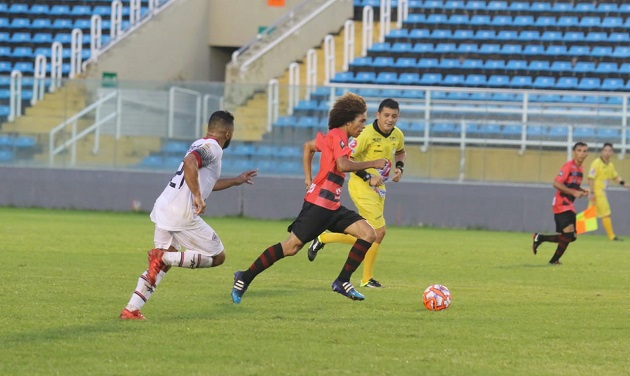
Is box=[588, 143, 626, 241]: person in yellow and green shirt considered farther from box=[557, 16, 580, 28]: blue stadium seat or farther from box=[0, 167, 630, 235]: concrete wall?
box=[557, 16, 580, 28]: blue stadium seat

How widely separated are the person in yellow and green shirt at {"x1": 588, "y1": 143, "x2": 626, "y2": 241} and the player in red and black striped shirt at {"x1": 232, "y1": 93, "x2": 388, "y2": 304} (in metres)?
13.5

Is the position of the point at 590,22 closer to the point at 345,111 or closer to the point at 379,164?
the point at 345,111

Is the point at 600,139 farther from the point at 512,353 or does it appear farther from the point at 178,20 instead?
the point at 512,353

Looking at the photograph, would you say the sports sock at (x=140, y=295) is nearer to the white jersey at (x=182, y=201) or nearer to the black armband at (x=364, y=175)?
the white jersey at (x=182, y=201)

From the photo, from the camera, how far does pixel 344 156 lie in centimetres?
1088

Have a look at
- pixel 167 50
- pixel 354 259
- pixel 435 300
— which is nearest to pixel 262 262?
pixel 354 259

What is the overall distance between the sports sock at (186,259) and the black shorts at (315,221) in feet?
4.72

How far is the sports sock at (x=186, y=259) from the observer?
368 inches

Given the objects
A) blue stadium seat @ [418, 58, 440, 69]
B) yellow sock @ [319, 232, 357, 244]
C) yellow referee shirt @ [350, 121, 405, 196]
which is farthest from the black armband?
blue stadium seat @ [418, 58, 440, 69]

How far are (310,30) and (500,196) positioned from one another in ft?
33.6

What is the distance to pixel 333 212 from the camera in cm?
1112

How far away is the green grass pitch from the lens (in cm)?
751

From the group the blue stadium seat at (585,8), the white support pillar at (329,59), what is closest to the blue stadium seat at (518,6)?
the blue stadium seat at (585,8)

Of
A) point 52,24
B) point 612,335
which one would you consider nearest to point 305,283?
point 612,335
